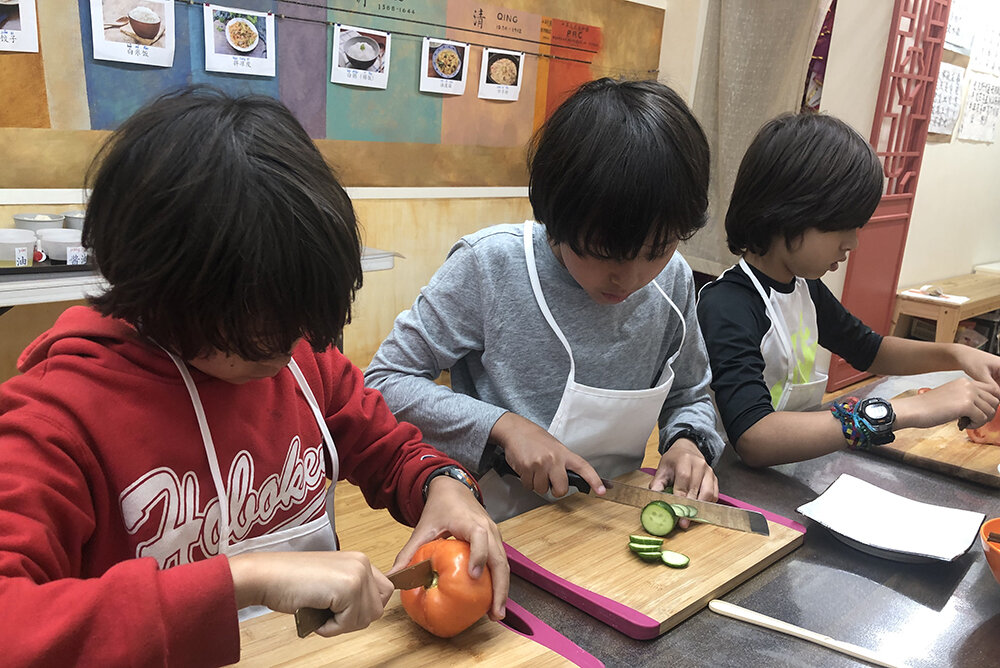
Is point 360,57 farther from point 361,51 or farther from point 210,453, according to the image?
point 210,453

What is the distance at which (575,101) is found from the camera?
0.98m

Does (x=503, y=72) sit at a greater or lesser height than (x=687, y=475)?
greater

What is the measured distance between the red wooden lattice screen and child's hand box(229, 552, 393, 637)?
3.28 meters

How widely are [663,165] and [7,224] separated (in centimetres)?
176

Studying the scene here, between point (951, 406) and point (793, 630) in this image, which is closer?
point (793, 630)

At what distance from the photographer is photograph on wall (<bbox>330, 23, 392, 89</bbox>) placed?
2.42 metres

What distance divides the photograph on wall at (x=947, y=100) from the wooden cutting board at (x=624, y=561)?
3504mm

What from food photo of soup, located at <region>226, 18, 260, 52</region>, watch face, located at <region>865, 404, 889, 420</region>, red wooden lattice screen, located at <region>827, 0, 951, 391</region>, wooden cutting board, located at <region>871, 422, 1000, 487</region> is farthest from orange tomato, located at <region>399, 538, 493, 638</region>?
red wooden lattice screen, located at <region>827, 0, 951, 391</region>

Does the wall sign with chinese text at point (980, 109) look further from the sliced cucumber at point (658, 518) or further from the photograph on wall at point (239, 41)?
the sliced cucumber at point (658, 518)

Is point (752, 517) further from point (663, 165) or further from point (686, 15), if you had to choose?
point (686, 15)

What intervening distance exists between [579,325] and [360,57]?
171 centimetres

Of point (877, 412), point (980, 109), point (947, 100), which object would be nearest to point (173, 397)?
point (877, 412)

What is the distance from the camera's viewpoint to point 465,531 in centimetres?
80

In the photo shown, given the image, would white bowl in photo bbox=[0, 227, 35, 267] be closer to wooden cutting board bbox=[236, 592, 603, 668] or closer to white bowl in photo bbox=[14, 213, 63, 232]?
white bowl in photo bbox=[14, 213, 63, 232]
